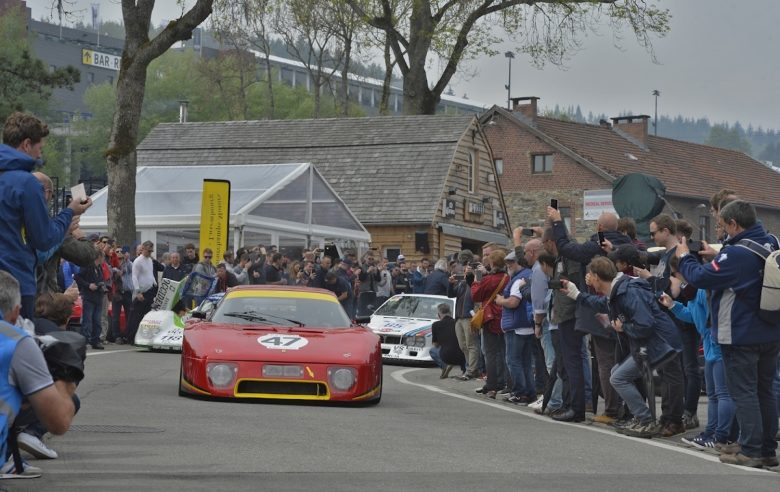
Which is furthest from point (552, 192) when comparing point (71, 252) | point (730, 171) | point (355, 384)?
point (71, 252)

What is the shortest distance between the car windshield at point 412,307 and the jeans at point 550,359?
9015 millimetres

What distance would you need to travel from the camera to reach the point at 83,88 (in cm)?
12181

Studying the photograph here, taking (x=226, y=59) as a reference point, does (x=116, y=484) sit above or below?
below

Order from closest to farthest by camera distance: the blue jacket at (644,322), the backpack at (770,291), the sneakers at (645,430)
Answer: the backpack at (770,291)
the blue jacket at (644,322)
the sneakers at (645,430)

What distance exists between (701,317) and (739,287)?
1756mm

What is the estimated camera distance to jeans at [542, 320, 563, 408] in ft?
42.0

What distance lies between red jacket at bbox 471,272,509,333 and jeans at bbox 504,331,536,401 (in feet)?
3.64

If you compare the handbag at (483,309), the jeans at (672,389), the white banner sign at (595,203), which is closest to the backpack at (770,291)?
the jeans at (672,389)

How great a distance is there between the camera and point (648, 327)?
1073cm

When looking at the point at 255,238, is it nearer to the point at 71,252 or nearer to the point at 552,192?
the point at 71,252

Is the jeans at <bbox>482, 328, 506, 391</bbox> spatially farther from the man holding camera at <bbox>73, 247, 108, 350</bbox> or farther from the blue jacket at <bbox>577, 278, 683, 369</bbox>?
the man holding camera at <bbox>73, 247, 108, 350</bbox>

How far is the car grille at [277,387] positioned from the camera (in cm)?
1212

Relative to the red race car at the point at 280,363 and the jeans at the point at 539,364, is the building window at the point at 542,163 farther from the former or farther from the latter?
the red race car at the point at 280,363

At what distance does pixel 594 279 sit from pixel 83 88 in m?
116
